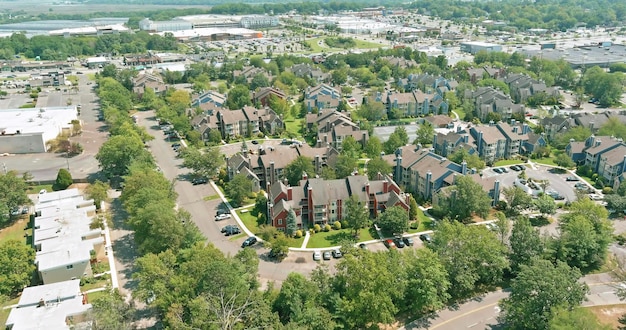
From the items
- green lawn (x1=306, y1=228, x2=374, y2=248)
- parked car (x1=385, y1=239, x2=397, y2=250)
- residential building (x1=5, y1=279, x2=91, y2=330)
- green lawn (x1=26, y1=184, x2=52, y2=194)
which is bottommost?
green lawn (x1=306, y1=228, x2=374, y2=248)

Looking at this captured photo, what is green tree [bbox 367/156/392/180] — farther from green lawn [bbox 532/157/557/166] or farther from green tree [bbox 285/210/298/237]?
green lawn [bbox 532/157/557/166]

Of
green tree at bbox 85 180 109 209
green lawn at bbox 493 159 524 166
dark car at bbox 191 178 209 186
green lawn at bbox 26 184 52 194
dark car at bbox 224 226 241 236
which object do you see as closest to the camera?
dark car at bbox 224 226 241 236

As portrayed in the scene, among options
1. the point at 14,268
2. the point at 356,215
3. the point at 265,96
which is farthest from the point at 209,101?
the point at 14,268

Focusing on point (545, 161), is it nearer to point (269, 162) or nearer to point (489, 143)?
point (489, 143)

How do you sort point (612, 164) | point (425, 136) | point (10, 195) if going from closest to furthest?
point (10, 195), point (612, 164), point (425, 136)

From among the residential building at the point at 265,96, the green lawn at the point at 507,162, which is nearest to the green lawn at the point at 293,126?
the residential building at the point at 265,96

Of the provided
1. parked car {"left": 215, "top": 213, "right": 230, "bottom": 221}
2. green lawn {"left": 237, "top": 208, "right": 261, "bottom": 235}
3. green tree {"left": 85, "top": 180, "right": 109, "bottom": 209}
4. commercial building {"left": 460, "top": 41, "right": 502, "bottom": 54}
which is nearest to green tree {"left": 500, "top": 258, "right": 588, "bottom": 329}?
green lawn {"left": 237, "top": 208, "right": 261, "bottom": 235}

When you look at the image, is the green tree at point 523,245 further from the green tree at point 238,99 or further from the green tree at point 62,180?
the green tree at point 238,99
